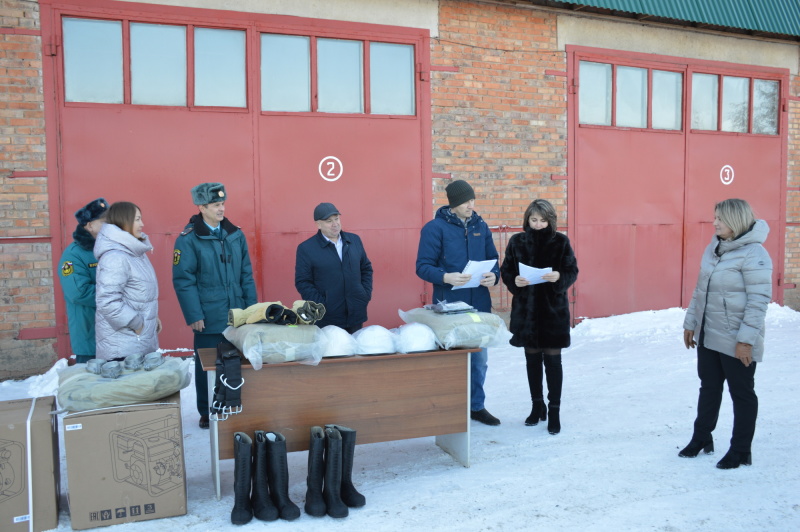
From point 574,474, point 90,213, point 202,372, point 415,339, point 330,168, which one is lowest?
point 574,474

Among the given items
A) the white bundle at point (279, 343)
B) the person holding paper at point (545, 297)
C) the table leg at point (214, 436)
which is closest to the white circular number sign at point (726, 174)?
the person holding paper at point (545, 297)

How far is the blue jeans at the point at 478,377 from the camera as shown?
4.97 meters

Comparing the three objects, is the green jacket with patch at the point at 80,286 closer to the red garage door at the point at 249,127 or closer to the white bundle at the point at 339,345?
the white bundle at the point at 339,345

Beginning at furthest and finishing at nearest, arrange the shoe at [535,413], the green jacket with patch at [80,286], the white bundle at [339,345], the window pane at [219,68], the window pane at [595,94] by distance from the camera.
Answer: the window pane at [595,94]
the window pane at [219,68]
the shoe at [535,413]
the green jacket with patch at [80,286]
the white bundle at [339,345]

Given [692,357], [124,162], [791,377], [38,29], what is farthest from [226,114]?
[791,377]

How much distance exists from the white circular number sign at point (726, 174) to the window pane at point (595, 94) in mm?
2113

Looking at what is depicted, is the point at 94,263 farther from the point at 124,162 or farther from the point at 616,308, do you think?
the point at 616,308

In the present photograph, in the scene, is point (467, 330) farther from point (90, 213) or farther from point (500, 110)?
point (500, 110)

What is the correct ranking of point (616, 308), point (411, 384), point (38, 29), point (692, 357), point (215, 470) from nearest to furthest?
point (215, 470), point (411, 384), point (38, 29), point (692, 357), point (616, 308)

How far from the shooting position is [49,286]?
6.25 meters

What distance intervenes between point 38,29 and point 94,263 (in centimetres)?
297

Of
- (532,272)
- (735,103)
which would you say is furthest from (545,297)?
(735,103)

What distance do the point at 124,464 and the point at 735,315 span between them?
3582 mm

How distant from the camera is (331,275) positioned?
4.87 meters
